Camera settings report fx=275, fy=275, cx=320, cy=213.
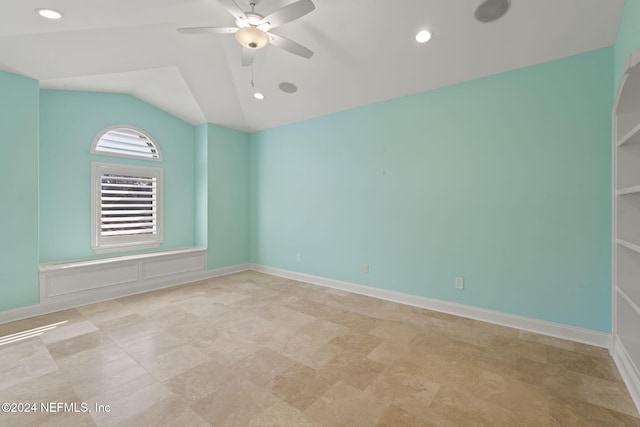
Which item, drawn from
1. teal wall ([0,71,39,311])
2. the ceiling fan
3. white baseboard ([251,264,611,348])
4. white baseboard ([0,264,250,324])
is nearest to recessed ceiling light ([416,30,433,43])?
the ceiling fan

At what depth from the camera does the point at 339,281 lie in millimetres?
4469

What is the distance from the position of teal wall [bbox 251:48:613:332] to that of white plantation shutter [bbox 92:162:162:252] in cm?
271

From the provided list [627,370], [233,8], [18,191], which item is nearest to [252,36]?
[233,8]

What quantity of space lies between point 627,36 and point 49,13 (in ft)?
16.0

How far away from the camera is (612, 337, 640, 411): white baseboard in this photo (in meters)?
1.87

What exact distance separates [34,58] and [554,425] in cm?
566

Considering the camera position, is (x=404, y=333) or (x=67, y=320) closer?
(x=404, y=333)

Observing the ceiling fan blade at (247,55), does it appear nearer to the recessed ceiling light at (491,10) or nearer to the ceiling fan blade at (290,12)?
the ceiling fan blade at (290,12)

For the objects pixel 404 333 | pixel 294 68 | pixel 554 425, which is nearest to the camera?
pixel 554 425

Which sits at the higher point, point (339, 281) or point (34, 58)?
point (34, 58)

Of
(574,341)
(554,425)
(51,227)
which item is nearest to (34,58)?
(51,227)

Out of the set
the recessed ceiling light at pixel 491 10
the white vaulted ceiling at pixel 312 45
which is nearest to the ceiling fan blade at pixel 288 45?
the white vaulted ceiling at pixel 312 45

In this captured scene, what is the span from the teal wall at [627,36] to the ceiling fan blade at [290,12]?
7.39ft

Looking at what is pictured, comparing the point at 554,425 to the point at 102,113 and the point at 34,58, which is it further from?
the point at 102,113
